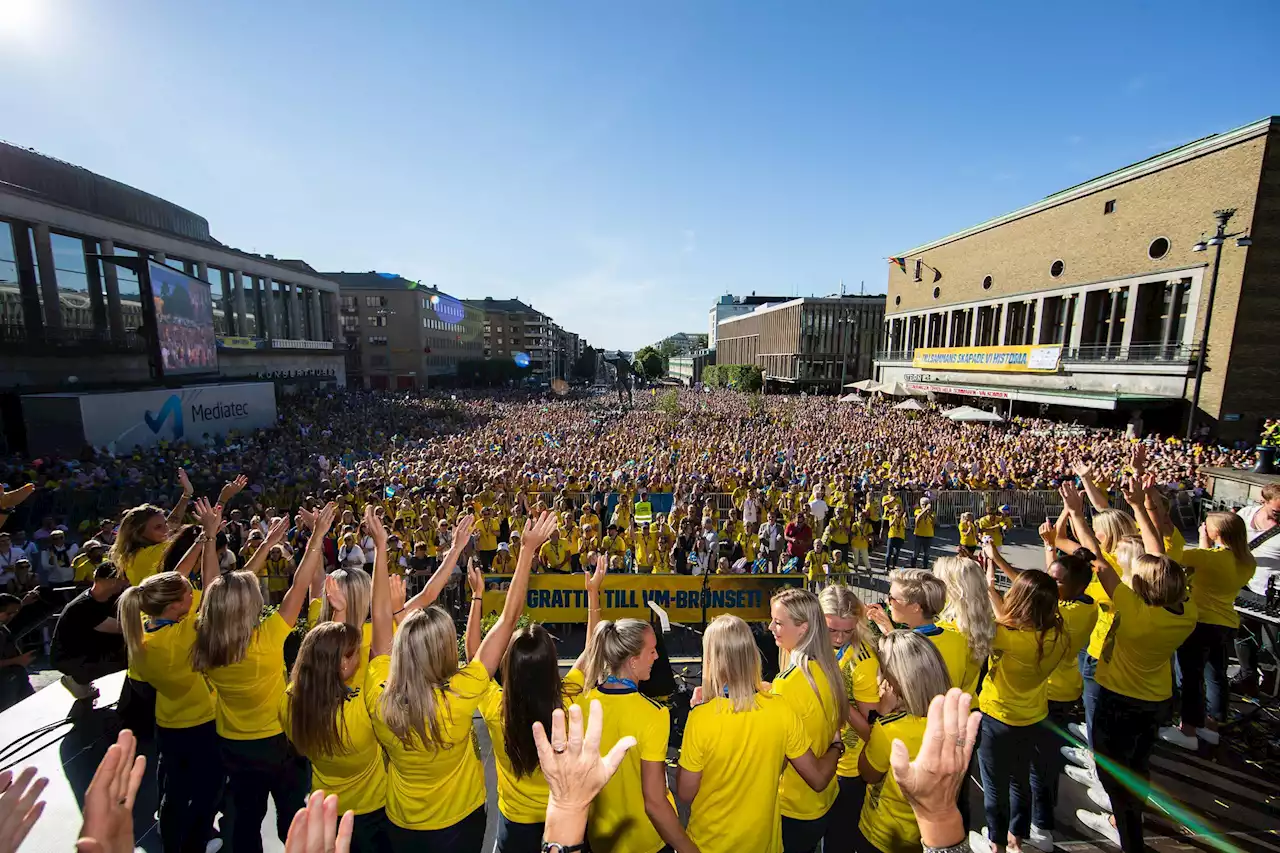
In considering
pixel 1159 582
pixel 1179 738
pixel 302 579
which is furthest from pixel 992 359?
pixel 302 579

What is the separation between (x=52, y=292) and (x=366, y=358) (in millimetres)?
47855

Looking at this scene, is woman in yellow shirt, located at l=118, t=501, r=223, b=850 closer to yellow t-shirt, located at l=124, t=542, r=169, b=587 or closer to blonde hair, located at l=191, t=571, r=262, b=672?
blonde hair, located at l=191, t=571, r=262, b=672

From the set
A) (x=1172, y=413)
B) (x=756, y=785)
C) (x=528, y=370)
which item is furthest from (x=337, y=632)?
(x=528, y=370)

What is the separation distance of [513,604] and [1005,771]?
3.38 meters

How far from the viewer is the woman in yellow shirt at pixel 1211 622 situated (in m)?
4.36

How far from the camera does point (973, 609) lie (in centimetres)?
324

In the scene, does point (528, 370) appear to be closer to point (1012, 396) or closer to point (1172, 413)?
point (1012, 396)

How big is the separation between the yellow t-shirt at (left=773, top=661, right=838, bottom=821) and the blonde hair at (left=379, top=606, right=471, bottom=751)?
1.57m

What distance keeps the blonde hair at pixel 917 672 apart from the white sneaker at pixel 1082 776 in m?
3.30

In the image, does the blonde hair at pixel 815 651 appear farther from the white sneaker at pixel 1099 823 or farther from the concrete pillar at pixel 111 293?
the concrete pillar at pixel 111 293

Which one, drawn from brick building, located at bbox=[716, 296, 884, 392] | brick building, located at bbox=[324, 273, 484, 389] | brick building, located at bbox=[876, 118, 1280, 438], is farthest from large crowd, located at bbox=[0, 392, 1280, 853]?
brick building, located at bbox=[324, 273, 484, 389]

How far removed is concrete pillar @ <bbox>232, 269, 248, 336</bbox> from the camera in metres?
41.2

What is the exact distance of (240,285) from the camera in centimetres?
4159

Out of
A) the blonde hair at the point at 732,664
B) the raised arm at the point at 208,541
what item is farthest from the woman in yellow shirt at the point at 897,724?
the raised arm at the point at 208,541
